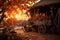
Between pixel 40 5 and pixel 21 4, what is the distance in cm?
242

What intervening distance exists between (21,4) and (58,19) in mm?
4731

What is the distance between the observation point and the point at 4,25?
1488 centimetres

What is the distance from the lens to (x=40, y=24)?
22141 mm

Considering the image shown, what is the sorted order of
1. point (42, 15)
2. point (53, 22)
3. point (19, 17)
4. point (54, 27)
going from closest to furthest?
point (54, 27), point (53, 22), point (42, 15), point (19, 17)

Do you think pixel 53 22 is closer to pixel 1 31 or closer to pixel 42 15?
pixel 42 15

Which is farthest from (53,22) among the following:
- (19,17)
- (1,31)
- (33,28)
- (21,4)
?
(19,17)

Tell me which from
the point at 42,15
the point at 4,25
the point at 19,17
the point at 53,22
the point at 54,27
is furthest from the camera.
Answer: the point at 19,17

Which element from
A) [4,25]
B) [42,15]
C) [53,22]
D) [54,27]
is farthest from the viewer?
[42,15]

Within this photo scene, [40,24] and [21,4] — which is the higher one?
[21,4]

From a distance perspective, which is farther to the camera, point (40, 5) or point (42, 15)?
point (42, 15)

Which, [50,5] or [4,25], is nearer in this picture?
[4,25]

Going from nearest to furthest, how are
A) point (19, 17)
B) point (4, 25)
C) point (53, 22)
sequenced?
point (4, 25)
point (53, 22)
point (19, 17)

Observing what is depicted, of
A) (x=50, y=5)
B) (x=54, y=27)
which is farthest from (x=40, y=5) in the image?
(x=54, y=27)

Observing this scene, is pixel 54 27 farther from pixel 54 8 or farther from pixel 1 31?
pixel 1 31
